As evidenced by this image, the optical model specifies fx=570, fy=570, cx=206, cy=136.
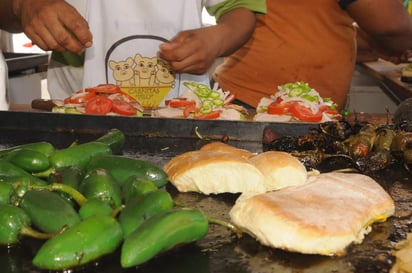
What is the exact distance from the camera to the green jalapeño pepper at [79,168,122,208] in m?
1.69

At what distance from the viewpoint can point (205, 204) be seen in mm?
1996

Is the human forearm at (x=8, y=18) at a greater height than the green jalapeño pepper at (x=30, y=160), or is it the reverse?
the human forearm at (x=8, y=18)

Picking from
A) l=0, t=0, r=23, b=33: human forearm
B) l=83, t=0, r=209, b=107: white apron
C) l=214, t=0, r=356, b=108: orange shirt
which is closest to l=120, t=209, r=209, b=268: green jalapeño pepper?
l=83, t=0, r=209, b=107: white apron

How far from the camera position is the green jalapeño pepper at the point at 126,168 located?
1.92 meters

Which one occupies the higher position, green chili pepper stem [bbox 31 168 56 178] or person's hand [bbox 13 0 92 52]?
person's hand [bbox 13 0 92 52]

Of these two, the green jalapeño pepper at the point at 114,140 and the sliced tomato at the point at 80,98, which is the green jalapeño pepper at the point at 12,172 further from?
the sliced tomato at the point at 80,98

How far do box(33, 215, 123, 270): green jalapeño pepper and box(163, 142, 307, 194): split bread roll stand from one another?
570 mm

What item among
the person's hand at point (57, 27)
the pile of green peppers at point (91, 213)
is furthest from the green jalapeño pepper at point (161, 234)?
the person's hand at point (57, 27)

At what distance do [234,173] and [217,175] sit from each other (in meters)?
0.06

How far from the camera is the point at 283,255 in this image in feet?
5.22

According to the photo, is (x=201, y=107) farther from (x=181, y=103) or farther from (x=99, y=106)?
(x=99, y=106)

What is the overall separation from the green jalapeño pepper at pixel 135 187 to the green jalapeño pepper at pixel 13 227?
0.31 meters

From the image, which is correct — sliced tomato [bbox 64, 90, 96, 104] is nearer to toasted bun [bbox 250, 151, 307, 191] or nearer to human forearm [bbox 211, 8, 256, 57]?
human forearm [bbox 211, 8, 256, 57]

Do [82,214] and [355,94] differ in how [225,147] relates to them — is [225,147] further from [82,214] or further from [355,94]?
[355,94]
